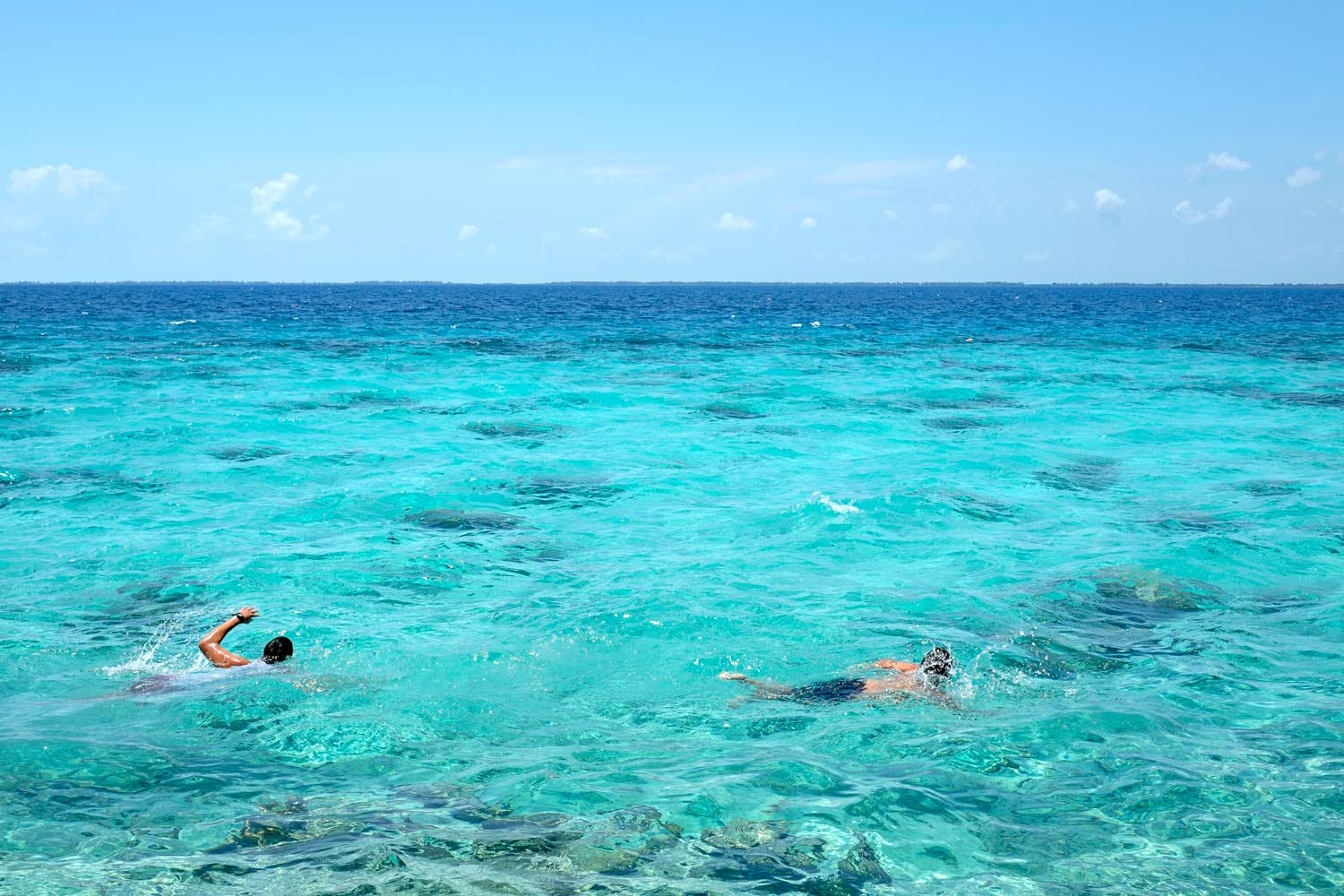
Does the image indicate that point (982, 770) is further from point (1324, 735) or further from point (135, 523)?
point (135, 523)

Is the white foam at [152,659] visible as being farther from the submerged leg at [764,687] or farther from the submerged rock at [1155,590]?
the submerged rock at [1155,590]

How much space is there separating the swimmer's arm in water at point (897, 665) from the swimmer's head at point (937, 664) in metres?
0.12

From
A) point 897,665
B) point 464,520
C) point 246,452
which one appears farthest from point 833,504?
point 246,452

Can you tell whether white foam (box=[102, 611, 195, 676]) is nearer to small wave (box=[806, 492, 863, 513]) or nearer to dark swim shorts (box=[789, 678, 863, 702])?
dark swim shorts (box=[789, 678, 863, 702])

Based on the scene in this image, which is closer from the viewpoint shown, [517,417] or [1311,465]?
[1311,465]

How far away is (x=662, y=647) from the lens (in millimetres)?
12422

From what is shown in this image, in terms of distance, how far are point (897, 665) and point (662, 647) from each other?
2940 mm

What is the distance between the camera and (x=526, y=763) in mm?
8984

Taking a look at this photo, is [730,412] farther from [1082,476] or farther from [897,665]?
[897,665]

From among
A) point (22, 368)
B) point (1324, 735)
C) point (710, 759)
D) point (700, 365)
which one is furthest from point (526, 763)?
point (22, 368)

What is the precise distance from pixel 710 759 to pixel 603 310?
89658 mm

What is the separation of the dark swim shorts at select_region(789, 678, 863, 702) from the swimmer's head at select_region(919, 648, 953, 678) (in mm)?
720

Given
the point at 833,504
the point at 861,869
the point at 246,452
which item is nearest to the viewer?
the point at 861,869

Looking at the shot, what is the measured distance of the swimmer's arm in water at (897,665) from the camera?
10.9m
